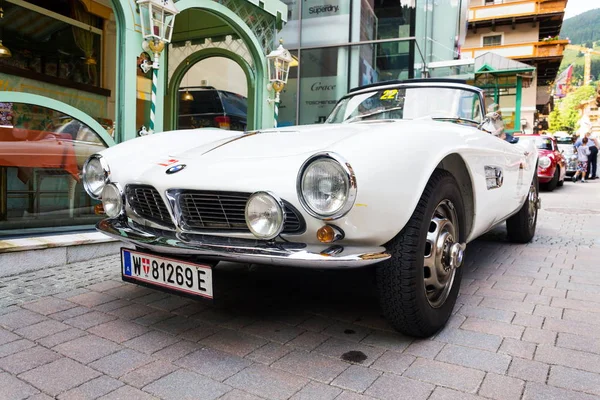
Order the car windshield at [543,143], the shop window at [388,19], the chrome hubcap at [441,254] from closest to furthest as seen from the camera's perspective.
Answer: the chrome hubcap at [441,254], the shop window at [388,19], the car windshield at [543,143]

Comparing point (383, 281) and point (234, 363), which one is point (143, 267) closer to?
point (234, 363)

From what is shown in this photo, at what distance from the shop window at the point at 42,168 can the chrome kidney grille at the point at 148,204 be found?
2.00 meters

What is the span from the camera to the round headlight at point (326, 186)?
6.09ft

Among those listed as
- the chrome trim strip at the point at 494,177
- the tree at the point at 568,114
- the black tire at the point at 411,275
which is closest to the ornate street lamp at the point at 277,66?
the chrome trim strip at the point at 494,177

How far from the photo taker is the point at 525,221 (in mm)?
4641

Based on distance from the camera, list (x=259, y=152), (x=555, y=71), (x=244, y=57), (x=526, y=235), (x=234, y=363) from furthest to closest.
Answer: (x=555, y=71) → (x=244, y=57) → (x=526, y=235) → (x=259, y=152) → (x=234, y=363)

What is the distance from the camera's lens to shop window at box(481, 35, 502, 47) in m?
35.0

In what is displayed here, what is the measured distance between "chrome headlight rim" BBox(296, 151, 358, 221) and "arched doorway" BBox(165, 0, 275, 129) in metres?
4.59

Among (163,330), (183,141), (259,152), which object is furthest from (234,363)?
(183,141)

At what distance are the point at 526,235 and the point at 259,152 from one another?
355cm

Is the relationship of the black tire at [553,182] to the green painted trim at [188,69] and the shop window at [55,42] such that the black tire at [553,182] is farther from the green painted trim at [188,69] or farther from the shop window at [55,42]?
the shop window at [55,42]

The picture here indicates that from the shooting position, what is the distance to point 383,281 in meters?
2.08

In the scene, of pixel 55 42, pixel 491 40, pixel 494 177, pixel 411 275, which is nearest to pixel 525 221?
pixel 494 177

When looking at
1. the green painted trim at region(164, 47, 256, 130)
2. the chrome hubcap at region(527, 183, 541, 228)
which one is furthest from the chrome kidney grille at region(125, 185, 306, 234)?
the green painted trim at region(164, 47, 256, 130)
